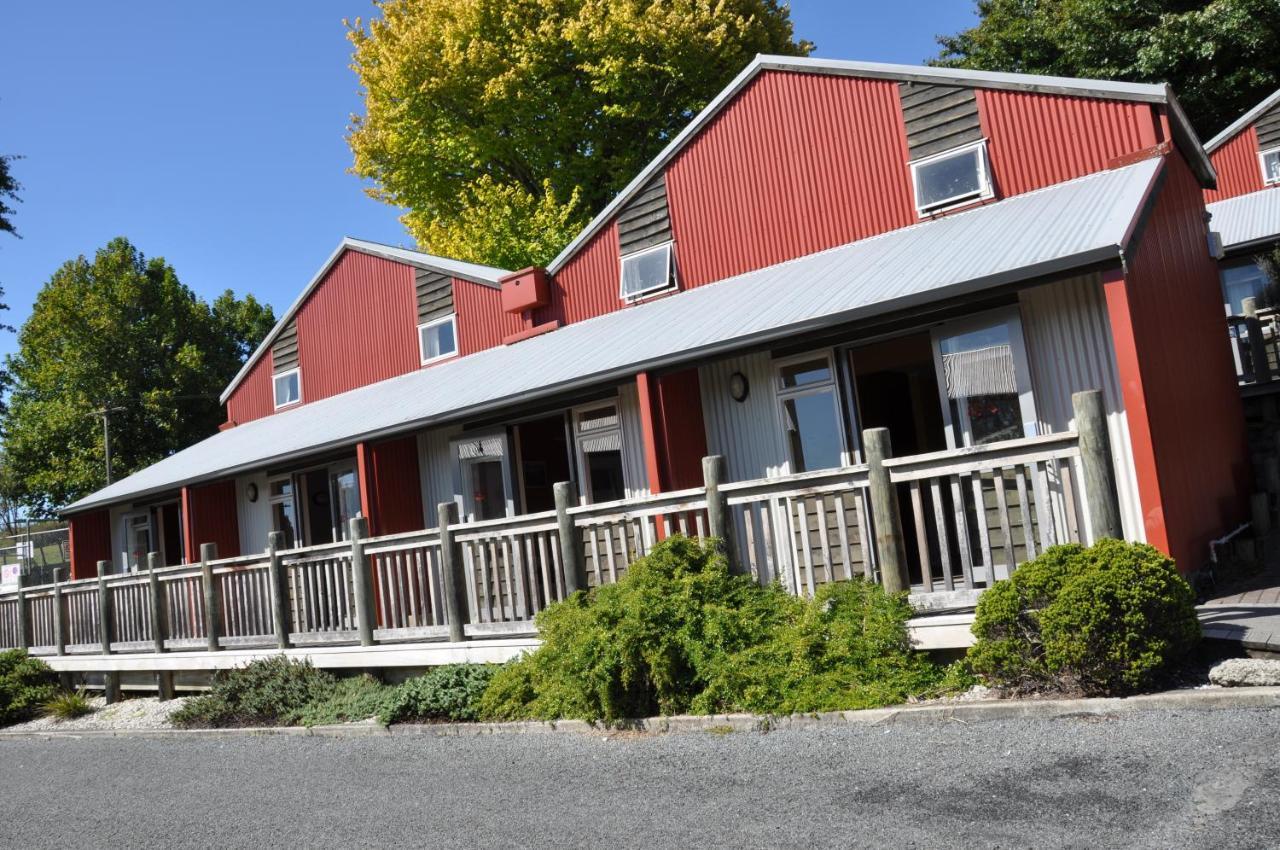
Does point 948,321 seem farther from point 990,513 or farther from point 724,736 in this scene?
point 724,736

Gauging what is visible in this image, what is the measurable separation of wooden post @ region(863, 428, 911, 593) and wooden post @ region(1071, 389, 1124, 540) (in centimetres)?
132

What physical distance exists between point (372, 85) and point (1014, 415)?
2655 centimetres

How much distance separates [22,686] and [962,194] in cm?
1391

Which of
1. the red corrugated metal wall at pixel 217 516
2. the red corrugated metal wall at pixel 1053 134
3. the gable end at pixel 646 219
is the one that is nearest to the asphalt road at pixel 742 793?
the red corrugated metal wall at pixel 1053 134

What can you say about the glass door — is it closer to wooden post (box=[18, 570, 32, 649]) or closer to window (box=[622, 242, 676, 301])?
wooden post (box=[18, 570, 32, 649])

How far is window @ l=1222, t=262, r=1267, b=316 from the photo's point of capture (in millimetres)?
17062

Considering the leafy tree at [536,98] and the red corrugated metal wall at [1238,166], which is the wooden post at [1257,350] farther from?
the leafy tree at [536,98]

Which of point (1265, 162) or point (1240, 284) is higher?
point (1265, 162)

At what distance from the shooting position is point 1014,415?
9633 mm

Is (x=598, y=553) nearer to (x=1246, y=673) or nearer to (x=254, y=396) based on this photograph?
(x=1246, y=673)

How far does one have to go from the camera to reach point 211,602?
1209 cm

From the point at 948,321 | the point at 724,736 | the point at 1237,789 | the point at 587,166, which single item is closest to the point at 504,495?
the point at 948,321

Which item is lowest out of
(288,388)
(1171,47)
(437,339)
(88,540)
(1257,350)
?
(88,540)

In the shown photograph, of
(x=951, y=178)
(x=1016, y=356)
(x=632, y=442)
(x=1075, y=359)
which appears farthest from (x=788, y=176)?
(x=1075, y=359)
